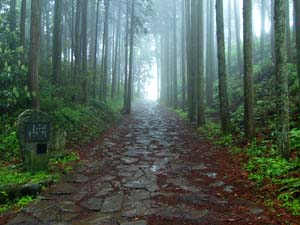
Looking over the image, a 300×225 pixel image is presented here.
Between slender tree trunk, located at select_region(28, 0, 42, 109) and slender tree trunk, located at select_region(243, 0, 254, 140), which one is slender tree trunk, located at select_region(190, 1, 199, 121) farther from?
slender tree trunk, located at select_region(28, 0, 42, 109)

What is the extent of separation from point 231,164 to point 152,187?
8.09 feet

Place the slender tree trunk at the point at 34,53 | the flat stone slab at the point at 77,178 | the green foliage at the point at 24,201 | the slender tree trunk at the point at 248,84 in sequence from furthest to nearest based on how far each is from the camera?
the slender tree trunk at the point at 34,53 < the slender tree trunk at the point at 248,84 < the flat stone slab at the point at 77,178 < the green foliage at the point at 24,201

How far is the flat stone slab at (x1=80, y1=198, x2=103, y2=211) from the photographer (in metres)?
5.16

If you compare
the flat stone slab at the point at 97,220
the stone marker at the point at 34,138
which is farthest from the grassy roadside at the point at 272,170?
the stone marker at the point at 34,138

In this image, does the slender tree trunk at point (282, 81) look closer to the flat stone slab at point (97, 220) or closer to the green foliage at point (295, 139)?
the green foliage at point (295, 139)

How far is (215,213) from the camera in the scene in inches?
189

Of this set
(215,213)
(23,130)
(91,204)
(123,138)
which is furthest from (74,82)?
(215,213)

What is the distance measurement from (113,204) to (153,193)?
851mm

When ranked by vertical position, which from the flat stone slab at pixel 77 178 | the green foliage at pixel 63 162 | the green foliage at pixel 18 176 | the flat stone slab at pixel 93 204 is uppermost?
the green foliage at pixel 63 162

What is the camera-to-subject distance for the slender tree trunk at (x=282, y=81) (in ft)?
22.2

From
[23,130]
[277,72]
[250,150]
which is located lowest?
[250,150]

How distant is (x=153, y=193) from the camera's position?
585 centimetres

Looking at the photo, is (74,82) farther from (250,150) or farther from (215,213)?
(215,213)

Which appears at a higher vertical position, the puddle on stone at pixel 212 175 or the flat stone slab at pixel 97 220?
the puddle on stone at pixel 212 175
